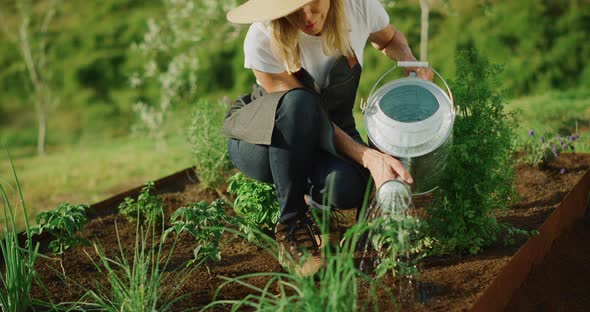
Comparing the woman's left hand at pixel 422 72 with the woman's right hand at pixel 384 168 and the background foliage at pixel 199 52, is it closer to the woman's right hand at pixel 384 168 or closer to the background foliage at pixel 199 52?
the woman's right hand at pixel 384 168

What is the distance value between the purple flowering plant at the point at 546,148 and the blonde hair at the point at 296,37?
4.75ft

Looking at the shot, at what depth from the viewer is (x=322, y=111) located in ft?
8.75

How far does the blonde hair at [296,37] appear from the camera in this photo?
270 cm

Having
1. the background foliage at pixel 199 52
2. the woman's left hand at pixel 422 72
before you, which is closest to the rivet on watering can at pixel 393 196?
the woman's left hand at pixel 422 72

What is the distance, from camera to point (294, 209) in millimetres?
2736

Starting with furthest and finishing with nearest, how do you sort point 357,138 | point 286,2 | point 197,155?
point 197,155 → point 357,138 → point 286,2

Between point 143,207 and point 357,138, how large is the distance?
1.07 m

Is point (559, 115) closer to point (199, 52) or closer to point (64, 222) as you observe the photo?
point (64, 222)

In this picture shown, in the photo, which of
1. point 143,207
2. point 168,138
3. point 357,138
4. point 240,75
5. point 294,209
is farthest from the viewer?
point 240,75

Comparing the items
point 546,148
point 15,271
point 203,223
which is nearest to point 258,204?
point 203,223

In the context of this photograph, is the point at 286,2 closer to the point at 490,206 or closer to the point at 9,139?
the point at 490,206

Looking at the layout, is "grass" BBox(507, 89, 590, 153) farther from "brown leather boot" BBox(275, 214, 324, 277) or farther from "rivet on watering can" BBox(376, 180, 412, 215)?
"rivet on watering can" BBox(376, 180, 412, 215)

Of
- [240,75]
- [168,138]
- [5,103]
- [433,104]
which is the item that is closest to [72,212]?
[433,104]

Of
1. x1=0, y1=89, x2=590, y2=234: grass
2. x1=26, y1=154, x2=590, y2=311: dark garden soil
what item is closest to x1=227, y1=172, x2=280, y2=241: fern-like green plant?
x1=26, y1=154, x2=590, y2=311: dark garden soil
